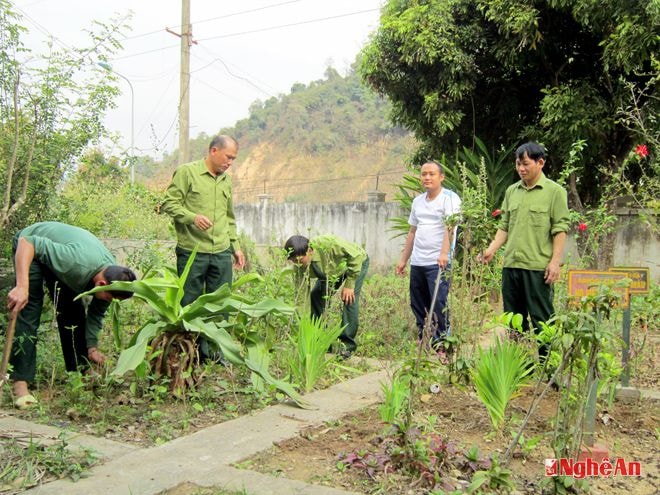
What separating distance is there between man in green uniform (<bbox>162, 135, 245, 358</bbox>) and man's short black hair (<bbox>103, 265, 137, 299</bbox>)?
89 cm

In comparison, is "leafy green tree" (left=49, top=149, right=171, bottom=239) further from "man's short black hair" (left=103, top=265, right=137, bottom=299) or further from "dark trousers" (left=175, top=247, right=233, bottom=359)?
"man's short black hair" (left=103, top=265, right=137, bottom=299)

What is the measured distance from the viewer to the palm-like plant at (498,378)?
3.83 metres

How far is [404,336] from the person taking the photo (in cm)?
656

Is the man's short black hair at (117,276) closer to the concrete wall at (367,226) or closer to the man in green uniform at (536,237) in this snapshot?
the man in green uniform at (536,237)

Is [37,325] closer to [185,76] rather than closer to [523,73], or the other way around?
[523,73]

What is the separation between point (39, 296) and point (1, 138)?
1.85 meters

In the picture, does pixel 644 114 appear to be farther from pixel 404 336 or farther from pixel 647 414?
pixel 647 414

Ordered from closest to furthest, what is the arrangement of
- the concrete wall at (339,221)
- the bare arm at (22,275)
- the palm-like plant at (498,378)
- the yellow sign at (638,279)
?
the palm-like plant at (498,378)
the bare arm at (22,275)
the yellow sign at (638,279)
the concrete wall at (339,221)

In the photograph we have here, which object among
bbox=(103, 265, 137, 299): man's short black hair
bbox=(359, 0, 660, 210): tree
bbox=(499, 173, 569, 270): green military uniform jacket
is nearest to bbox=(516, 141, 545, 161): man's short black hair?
bbox=(499, 173, 569, 270): green military uniform jacket

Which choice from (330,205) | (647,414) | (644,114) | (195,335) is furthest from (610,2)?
(330,205)

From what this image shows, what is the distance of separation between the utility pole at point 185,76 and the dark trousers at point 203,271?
9921 mm

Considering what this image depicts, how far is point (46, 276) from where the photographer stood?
4555mm

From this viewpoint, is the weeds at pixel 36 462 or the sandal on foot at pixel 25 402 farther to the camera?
the sandal on foot at pixel 25 402

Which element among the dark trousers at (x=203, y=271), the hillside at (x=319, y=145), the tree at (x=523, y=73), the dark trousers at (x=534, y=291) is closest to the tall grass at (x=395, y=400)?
the dark trousers at (x=534, y=291)
